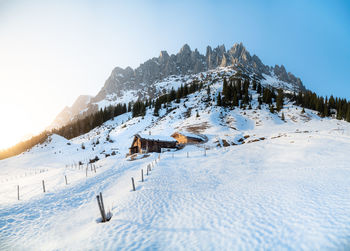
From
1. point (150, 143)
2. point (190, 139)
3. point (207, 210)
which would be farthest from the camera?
point (190, 139)

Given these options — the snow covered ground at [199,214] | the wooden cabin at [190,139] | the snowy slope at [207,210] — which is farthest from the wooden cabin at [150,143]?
the snow covered ground at [199,214]

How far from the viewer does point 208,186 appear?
15906 millimetres

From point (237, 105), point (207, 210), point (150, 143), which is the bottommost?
point (207, 210)

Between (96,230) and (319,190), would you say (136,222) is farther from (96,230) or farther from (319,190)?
(319,190)

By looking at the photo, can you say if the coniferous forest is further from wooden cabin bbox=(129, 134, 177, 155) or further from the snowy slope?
the snowy slope

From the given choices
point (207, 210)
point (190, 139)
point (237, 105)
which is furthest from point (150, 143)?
point (237, 105)

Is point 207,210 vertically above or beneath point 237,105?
beneath

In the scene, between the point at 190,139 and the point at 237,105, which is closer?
the point at 190,139

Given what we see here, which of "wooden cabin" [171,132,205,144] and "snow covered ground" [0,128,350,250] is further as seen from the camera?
"wooden cabin" [171,132,205,144]

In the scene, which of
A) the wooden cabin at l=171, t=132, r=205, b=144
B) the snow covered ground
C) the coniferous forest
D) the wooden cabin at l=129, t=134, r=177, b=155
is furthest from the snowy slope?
the coniferous forest

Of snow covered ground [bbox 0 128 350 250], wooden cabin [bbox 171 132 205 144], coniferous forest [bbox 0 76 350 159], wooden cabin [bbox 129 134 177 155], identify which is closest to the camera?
snow covered ground [bbox 0 128 350 250]

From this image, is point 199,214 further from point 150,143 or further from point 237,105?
point 237,105

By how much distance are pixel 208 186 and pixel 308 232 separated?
9254mm

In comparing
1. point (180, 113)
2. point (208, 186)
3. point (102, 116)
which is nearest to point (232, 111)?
point (180, 113)
